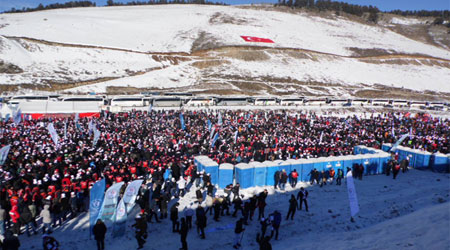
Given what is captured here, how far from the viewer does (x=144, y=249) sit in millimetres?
9906

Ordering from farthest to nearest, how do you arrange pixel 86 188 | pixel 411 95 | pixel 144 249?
pixel 411 95
pixel 86 188
pixel 144 249

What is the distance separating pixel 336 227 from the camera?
39.4 ft

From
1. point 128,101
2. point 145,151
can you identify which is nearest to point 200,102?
point 128,101

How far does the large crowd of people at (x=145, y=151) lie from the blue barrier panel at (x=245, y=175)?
1.88 m

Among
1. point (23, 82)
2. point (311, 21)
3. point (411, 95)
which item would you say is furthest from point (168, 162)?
point (311, 21)

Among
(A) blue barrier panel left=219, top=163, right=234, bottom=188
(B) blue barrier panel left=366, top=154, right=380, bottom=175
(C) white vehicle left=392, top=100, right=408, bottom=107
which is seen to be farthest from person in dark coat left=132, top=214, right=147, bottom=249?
(C) white vehicle left=392, top=100, right=408, bottom=107

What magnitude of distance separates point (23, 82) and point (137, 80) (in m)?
19.9

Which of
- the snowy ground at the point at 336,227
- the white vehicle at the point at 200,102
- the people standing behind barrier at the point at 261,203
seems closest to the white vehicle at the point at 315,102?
the white vehicle at the point at 200,102

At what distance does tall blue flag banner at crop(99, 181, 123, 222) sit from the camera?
988 cm

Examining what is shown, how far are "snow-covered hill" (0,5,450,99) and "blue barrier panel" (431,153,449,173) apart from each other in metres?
45.8

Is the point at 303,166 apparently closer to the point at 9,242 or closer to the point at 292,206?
the point at 292,206

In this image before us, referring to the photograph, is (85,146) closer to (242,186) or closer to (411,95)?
(242,186)

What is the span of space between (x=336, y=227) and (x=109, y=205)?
8.36 m

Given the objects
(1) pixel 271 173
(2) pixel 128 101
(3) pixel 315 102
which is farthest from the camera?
(3) pixel 315 102
